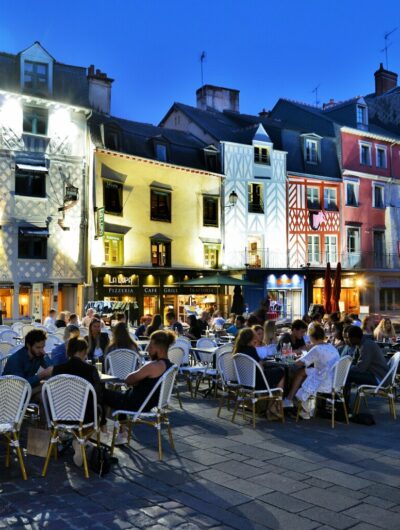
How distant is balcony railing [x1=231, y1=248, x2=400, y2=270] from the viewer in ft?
91.5

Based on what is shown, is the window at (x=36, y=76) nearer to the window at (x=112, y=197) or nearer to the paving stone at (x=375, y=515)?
the window at (x=112, y=197)

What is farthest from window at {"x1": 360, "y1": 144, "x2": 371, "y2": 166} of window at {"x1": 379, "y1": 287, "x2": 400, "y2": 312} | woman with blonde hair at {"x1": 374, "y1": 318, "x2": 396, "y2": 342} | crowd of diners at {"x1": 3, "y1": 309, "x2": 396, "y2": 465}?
crowd of diners at {"x1": 3, "y1": 309, "x2": 396, "y2": 465}

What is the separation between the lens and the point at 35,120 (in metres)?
21.7

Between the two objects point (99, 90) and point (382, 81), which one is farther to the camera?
point (382, 81)

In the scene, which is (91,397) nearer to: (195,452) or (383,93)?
(195,452)

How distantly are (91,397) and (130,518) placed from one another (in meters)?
1.49

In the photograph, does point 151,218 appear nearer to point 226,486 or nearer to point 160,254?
point 160,254

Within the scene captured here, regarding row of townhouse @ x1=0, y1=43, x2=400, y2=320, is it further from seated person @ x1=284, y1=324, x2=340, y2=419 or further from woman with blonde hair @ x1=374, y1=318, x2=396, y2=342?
seated person @ x1=284, y1=324, x2=340, y2=419

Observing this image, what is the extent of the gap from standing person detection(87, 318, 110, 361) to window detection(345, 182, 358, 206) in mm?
24271

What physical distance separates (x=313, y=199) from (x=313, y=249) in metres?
2.70

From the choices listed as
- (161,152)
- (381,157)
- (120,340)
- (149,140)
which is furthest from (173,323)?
(381,157)

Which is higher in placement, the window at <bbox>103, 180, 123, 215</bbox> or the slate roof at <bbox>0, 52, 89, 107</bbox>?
the slate roof at <bbox>0, 52, 89, 107</bbox>

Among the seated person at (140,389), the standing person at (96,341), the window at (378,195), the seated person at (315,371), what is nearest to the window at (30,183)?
the standing person at (96,341)

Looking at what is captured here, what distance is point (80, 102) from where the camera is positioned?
75.3 ft
